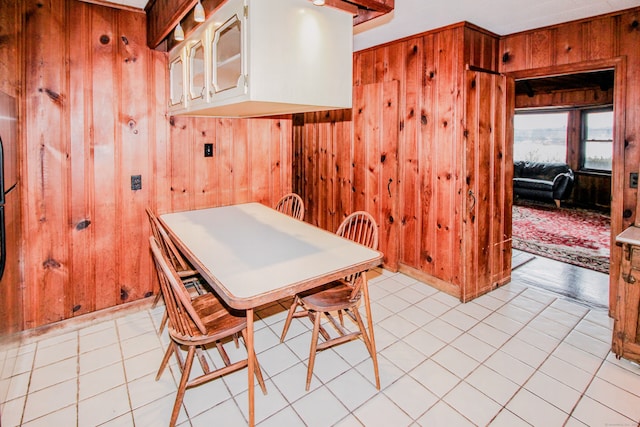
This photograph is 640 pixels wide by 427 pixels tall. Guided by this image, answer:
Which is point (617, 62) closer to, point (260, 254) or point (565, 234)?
point (260, 254)

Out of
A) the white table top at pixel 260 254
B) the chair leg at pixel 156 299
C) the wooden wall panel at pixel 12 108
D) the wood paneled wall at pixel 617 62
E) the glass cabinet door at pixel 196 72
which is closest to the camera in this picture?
the white table top at pixel 260 254

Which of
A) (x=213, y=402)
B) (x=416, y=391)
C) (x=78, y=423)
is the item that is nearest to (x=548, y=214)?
(x=416, y=391)

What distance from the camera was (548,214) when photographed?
6684 millimetres

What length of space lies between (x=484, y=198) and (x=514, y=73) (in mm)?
1146

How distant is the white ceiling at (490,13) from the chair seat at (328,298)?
2.03 metres

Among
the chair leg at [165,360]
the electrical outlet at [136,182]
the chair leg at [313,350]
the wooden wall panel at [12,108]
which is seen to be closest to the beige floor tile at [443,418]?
the chair leg at [313,350]

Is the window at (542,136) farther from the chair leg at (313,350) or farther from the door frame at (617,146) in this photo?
the chair leg at (313,350)

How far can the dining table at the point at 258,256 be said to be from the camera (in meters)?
1.62

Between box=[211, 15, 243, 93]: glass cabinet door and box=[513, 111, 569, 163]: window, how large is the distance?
7.34 metres

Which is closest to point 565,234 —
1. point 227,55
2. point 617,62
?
point 617,62

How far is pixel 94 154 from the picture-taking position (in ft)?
8.68

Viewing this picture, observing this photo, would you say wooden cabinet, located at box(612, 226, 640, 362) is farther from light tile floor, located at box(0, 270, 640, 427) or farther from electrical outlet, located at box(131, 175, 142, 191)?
electrical outlet, located at box(131, 175, 142, 191)

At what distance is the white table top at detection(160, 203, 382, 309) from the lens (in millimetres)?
1620

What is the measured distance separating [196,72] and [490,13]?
2199 millimetres
